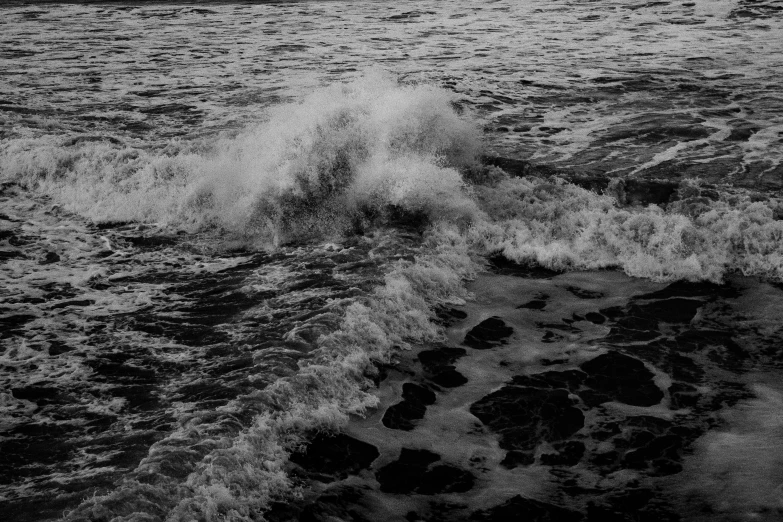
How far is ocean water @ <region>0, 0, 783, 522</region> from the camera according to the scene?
4.14 meters

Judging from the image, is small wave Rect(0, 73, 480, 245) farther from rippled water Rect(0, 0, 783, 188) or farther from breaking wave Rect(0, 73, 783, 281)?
rippled water Rect(0, 0, 783, 188)

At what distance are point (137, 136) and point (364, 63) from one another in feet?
18.7

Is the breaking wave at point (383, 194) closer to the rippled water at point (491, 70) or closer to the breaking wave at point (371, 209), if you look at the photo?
the breaking wave at point (371, 209)

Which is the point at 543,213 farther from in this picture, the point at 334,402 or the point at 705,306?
the point at 334,402

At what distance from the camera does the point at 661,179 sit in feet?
28.4

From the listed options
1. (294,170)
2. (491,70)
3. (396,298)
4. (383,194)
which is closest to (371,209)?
(383,194)

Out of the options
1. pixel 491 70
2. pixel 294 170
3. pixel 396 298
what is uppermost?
pixel 491 70

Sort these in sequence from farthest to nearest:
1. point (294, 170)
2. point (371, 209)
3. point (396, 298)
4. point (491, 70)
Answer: point (491, 70) → point (294, 170) → point (371, 209) → point (396, 298)

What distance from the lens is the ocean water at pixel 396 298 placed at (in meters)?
4.14

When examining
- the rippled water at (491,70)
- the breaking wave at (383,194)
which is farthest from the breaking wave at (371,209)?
the rippled water at (491,70)

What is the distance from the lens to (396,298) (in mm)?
6004

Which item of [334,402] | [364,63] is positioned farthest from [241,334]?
[364,63]

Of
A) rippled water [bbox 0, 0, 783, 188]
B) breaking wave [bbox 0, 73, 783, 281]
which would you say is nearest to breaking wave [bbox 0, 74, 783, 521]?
breaking wave [bbox 0, 73, 783, 281]

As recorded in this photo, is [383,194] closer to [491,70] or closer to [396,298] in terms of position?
[396,298]
